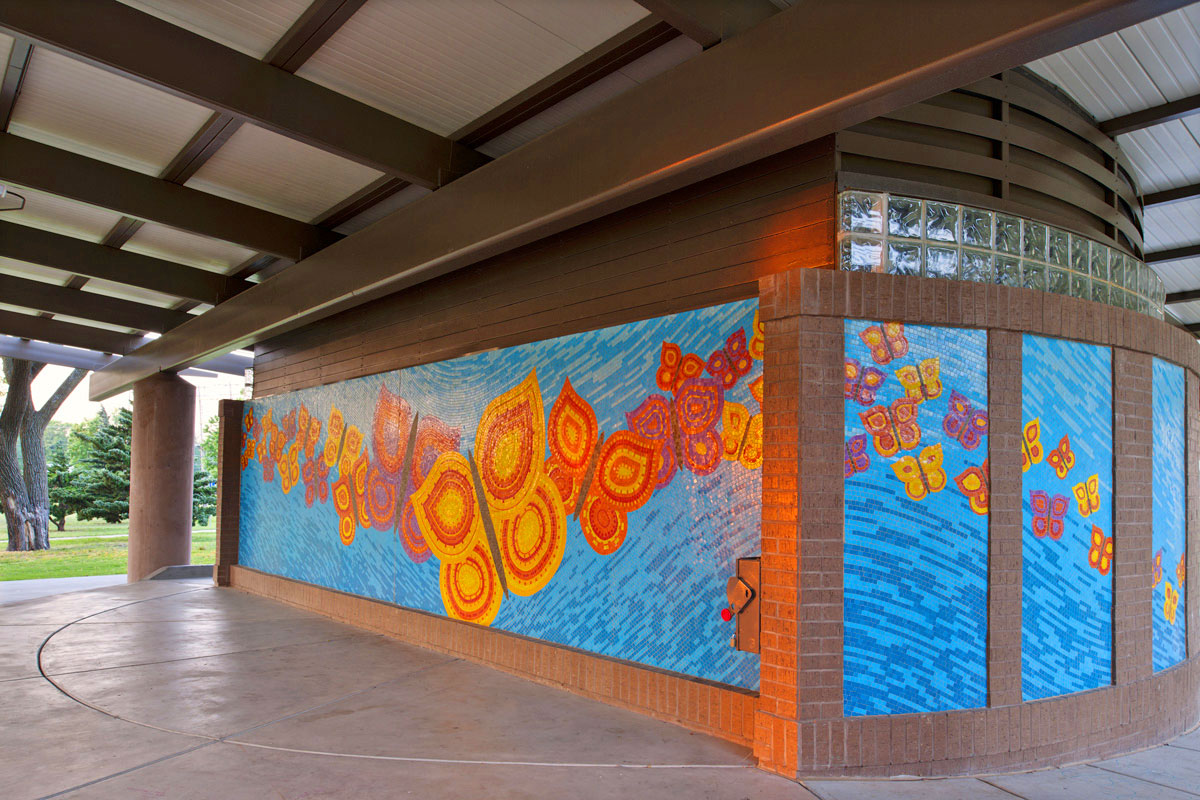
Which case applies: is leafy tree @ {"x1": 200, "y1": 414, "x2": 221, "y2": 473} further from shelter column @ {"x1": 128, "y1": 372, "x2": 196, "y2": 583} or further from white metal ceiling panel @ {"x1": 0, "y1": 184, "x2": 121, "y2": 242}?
white metal ceiling panel @ {"x1": 0, "y1": 184, "x2": 121, "y2": 242}

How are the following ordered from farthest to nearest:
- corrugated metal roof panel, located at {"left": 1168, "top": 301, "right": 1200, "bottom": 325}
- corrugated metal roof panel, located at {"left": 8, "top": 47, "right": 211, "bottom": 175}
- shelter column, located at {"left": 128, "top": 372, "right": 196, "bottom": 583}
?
shelter column, located at {"left": 128, "top": 372, "right": 196, "bottom": 583} < corrugated metal roof panel, located at {"left": 1168, "top": 301, "right": 1200, "bottom": 325} < corrugated metal roof panel, located at {"left": 8, "top": 47, "right": 211, "bottom": 175}

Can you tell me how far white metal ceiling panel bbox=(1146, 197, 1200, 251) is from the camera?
27.4 ft

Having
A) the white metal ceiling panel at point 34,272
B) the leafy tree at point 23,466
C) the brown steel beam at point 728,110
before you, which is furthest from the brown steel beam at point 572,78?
the leafy tree at point 23,466

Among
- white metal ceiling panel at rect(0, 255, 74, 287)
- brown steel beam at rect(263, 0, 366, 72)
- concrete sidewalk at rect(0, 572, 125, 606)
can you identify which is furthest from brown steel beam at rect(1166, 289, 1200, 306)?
concrete sidewalk at rect(0, 572, 125, 606)

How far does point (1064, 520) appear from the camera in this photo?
17.1 ft

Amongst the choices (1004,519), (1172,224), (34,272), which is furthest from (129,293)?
(1172,224)

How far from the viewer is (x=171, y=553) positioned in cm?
1515

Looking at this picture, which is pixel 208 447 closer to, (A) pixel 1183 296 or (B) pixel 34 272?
(B) pixel 34 272

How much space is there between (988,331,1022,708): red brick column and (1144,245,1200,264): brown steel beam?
6056 mm

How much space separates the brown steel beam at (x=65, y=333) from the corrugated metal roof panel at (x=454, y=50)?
11223 millimetres

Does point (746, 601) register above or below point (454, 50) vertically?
below

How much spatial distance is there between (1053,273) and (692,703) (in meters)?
3.88

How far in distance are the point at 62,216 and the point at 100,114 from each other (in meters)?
3.58

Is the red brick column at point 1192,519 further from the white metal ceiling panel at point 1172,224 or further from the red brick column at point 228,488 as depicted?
the red brick column at point 228,488
